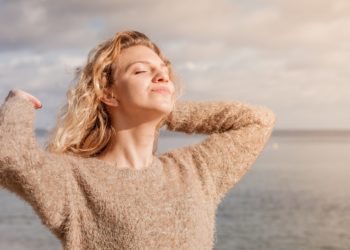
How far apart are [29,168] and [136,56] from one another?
27.3 inches

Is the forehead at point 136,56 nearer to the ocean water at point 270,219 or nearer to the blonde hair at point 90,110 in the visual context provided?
the blonde hair at point 90,110

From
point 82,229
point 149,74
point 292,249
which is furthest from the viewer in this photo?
point 292,249

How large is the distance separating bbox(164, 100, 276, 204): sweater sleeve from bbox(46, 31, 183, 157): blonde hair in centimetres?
32

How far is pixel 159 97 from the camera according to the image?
262cm

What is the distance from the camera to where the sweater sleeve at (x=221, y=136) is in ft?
9.36

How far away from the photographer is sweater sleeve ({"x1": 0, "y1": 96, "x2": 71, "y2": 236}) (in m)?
2.30

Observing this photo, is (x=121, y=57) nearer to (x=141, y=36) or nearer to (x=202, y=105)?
(x=141, y=36)

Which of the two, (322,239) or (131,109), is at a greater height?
(131,109)

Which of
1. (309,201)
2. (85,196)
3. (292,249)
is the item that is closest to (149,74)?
(85,196)

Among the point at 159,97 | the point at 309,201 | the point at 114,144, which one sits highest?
the point at 159,97

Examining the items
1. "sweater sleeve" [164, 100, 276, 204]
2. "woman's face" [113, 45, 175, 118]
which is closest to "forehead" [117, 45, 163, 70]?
"woman's face" [113, 45, 175, 118]

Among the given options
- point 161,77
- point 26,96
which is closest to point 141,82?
point 161,77

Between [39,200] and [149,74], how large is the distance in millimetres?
660

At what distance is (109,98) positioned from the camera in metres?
2.76
